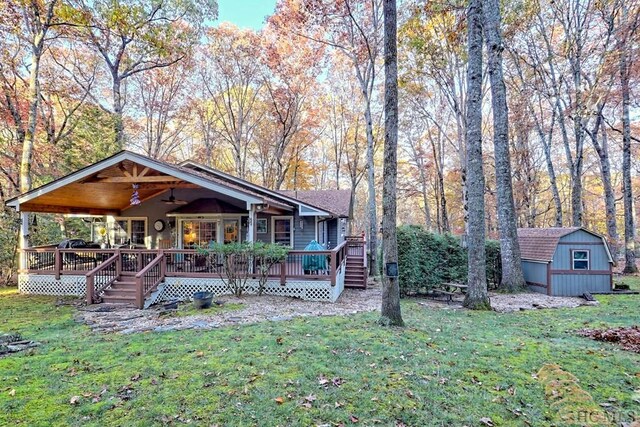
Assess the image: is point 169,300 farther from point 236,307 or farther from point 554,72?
point 554,72

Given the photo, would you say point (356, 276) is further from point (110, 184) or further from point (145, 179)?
point (110, 184)

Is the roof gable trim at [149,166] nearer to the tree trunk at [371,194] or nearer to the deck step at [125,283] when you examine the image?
the deck step at [125,283]

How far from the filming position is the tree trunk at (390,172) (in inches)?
245

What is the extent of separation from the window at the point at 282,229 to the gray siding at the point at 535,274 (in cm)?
992

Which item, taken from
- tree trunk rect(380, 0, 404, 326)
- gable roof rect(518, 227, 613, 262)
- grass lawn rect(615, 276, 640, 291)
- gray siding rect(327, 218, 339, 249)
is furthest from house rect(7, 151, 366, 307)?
grass lawn rect(615, 276, 640, 291)

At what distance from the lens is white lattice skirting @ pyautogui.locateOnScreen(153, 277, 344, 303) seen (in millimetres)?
10117

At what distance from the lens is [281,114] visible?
24.3 metres

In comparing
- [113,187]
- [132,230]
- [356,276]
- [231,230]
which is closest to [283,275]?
[356,276]

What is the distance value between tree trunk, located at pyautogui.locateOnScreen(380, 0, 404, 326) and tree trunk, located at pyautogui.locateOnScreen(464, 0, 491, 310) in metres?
3.77

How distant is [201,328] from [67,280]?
725 centimetres

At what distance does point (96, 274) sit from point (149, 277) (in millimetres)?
1657

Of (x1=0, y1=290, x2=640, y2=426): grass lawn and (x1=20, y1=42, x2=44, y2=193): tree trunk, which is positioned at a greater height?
(x1=20, y1=42, x2=44, y2=193): tree trunk

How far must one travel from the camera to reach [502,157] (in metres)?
11.5

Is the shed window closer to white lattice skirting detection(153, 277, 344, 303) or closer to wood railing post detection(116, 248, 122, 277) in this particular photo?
white lattice skirting detection(153, 277, 344, 303)
